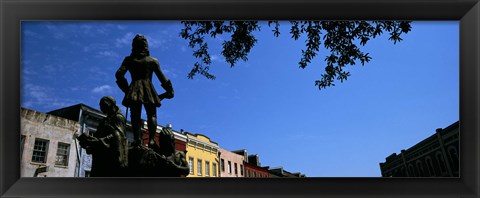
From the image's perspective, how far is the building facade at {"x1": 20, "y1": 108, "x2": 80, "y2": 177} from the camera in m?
15.7

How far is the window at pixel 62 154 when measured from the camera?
54.2 feet

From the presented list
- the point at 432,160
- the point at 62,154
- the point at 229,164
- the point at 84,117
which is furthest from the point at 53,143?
the point at 432,160

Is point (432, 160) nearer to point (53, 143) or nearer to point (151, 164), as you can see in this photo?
point (151, 164)

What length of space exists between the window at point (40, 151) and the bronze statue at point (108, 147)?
13.8 m

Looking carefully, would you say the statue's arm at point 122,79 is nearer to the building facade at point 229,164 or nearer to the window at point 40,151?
the building facade at point 229,164

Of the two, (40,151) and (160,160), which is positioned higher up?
(40,151)

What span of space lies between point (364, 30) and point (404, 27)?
0.35 m

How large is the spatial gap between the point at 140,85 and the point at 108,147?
458mm

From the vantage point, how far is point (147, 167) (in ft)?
10.4

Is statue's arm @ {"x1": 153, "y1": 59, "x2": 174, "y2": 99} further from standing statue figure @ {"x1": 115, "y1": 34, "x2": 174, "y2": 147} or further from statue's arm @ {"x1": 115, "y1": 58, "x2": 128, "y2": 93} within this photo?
statue's arm @ {"x1": 115, "y1": 58, "x2": 128, "y2": 93}

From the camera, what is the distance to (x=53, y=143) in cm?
1686

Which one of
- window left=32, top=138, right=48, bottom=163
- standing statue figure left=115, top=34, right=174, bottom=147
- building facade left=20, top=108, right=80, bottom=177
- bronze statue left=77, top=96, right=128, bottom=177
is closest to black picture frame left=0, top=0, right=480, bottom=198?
bronze statue left=77, top=96, right=128, bottom=177
